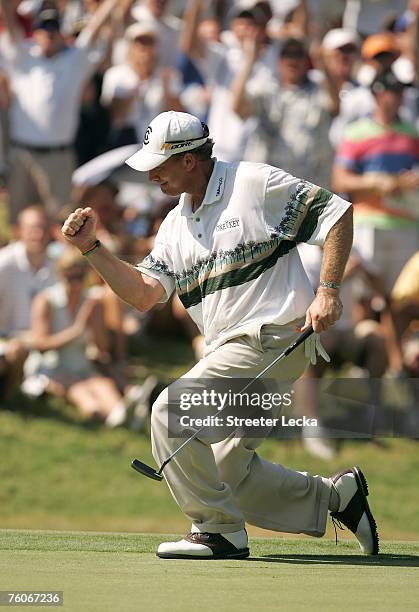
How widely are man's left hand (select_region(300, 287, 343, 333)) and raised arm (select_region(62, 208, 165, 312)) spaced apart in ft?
2.55

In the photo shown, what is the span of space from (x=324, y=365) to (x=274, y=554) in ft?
14.7

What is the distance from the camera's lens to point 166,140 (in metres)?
6.57

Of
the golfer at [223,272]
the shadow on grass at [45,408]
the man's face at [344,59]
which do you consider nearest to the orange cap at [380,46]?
the man's face at [344,59]

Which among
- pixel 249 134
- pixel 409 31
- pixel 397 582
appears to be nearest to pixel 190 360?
pixel 249 134

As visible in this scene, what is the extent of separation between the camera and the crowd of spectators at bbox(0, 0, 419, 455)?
1144 cm

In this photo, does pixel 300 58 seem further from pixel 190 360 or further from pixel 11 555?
pixel 11 555

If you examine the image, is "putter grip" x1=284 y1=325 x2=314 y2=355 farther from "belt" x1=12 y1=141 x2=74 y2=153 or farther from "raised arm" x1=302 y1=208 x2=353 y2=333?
"belt" x1=12 y1=141 x2=74 y2=153

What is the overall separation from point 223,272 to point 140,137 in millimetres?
6639

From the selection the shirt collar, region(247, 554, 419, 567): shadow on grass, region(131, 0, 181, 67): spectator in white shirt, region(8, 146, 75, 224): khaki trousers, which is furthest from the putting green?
region(131, 0, 181, 67): spectator in white shirt

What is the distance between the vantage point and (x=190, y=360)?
1220 centimetres

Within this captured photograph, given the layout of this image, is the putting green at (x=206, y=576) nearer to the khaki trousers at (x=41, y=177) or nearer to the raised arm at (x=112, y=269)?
the raised arm at (x=112, y=269)

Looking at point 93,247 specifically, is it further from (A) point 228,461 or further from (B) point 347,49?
(B) point 347,49

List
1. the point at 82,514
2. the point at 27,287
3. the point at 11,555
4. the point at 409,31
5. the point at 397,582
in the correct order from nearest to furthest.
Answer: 1. the point at 397,582
2. the point at 11,555
3. the point at 82,514
4. the point at 27,287
5. the point at 409,31

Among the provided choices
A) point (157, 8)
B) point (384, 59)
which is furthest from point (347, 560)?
point (157, 8)
